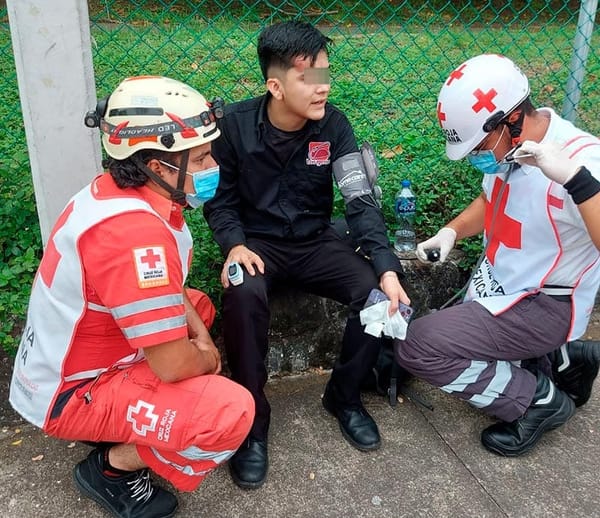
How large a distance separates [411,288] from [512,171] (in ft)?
2.93

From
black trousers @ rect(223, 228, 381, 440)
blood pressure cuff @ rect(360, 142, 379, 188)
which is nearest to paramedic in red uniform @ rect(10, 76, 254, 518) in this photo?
black trousers @ rect(223, 228, 381, 440)

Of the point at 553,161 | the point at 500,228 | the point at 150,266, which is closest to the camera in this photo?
the point at 150,266

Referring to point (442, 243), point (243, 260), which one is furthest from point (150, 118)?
point (442, 243)

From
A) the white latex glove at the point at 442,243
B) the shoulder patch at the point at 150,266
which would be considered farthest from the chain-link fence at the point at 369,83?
the shoulder patch at the point at 150,266

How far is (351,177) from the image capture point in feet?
9.03

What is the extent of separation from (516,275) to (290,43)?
4.04ft

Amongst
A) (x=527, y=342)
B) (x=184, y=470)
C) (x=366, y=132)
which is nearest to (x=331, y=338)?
(x=527, y=342)

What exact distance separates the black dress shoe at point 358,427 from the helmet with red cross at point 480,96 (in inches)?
44.3

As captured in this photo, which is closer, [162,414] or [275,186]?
[162,414]

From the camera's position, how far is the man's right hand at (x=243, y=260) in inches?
100

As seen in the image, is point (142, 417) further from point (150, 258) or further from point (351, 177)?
point (351, 177)

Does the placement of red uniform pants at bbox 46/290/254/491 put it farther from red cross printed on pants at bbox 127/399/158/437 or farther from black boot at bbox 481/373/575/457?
black boot at bbox 481/373/575/457

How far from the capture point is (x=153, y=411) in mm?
2070

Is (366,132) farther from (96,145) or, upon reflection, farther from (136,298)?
(136,298)
